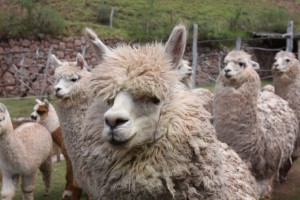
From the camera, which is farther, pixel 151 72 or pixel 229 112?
pixel 229 112

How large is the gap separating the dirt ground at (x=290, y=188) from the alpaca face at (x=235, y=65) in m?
1.85

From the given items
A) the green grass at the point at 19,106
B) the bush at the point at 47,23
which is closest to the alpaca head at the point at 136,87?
the green grass at the point at 19,106

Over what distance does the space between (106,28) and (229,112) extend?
13.2m

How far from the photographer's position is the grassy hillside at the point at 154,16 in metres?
16.6

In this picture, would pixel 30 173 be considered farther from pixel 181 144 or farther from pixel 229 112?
pixel 181 144

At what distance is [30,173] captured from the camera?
5.29m

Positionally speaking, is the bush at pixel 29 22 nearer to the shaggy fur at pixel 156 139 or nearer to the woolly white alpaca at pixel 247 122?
the woolly white alpaca at pixel 247 122

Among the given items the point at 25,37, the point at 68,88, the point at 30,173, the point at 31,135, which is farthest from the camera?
the point at 25,37

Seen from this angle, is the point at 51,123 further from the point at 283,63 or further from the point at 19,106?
the point at 19,106

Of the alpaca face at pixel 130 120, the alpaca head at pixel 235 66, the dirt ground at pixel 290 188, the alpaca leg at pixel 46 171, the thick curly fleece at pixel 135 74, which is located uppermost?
the thick curly fleece at pixel 135 74

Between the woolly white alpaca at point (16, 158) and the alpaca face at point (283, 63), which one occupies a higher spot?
the alpaca face at point (283, 63)

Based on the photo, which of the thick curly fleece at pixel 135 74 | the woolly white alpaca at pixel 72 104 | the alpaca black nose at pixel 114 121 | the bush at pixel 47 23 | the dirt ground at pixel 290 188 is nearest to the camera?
the alpaca black nose at pixel 114 121

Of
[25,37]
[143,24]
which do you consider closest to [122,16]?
[143,24]

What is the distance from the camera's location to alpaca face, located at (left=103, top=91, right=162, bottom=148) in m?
1.92
